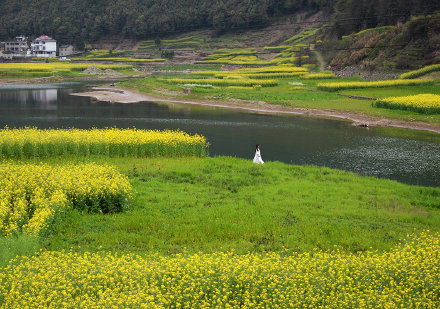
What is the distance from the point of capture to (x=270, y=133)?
41.3 metres

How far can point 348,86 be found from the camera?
67438 mm

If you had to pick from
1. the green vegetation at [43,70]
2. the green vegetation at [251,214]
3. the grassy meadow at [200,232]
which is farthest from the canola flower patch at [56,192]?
Answer: the green vegetation at [43,70]

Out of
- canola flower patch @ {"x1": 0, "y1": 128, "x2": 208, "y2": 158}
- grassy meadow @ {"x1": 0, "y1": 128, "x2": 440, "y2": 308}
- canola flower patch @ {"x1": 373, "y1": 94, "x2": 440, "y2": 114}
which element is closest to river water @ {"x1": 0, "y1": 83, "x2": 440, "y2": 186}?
canola flower patch @ {"x1": 0, "y1": 128, "x2": 208, "y2": 158}

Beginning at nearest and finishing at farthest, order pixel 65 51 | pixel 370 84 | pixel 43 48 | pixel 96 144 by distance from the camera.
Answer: pixel 96 144 < pixel 370 84 < pixel 43 48 < pixel 65 51

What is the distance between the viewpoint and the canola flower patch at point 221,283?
9.94 m

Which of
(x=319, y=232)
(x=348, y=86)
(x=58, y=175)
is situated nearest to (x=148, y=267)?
(x=319, y=232)

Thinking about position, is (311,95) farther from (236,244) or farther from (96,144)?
(236,244)

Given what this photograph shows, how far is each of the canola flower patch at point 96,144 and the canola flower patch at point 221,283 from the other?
1639 cm

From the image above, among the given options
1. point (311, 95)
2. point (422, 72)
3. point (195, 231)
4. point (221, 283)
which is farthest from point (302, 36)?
point (221, 283)

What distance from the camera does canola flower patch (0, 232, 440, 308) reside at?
32.6ft

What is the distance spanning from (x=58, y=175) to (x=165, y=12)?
157146 millimetres

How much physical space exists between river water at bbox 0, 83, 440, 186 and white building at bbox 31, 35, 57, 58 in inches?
3649

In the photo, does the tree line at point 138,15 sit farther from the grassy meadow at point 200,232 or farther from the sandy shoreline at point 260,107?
the grassy meadow at point 200,232

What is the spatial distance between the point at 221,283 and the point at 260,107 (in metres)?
48.3
